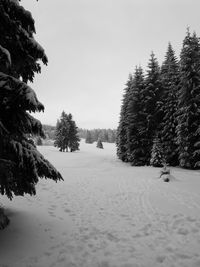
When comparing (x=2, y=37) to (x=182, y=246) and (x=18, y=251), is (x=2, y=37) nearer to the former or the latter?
(x=18, y=251)

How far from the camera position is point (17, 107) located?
4.99 m

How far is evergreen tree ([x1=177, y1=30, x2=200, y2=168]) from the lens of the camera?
22125 millimetres

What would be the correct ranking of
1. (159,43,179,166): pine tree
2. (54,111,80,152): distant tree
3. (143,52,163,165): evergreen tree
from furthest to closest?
(54,111,80,152): distant tree
(143,52,163,165): evergreen tree
(159,43,179,166): pine tree

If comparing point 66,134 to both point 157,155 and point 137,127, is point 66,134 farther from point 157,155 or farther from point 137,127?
point 157,155

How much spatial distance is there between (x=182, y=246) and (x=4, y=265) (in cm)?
464

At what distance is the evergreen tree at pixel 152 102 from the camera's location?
2762 centimetres

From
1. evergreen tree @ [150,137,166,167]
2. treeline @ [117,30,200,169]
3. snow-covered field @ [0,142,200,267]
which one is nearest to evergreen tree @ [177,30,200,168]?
treeline @ [117,30,200,169]

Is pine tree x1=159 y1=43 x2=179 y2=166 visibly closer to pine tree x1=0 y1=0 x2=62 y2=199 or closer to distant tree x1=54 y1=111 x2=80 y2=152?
pine tree x1=0 y1=0 x2=62 y2=199

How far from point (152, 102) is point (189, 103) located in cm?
645

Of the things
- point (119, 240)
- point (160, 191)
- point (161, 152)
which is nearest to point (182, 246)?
point (119, 240)

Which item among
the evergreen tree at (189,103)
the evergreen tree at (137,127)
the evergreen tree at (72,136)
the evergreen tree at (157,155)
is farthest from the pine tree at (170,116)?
the evergreen tree at (72,136)

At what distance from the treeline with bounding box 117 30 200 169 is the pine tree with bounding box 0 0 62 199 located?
56.7 ft

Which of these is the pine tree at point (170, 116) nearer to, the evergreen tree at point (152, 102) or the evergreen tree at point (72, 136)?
the evergreen tree at point (152, 102)

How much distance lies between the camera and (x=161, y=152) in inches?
976
